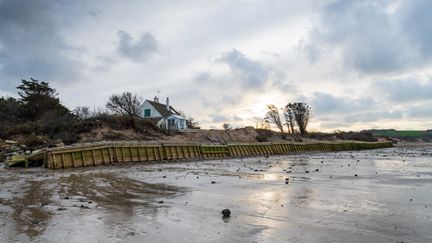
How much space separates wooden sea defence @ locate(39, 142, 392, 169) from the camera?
2492cm

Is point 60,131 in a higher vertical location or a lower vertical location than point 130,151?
higher

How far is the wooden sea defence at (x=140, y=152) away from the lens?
Answer: 2492cm

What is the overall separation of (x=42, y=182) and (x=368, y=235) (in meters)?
13.3

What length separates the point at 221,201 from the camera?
38.2 ft

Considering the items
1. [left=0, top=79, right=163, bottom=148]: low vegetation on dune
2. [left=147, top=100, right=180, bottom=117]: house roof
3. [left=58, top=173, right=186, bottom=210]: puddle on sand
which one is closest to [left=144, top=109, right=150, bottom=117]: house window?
[left=147, top=100, right=180, bottom=117]: house roof

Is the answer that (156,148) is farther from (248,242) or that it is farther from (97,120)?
(248,242)

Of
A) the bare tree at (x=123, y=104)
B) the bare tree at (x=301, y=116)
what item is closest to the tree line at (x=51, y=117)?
the bare tree at (x=123, y=104)

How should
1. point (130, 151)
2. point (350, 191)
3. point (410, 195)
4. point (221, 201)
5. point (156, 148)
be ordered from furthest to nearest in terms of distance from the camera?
1. point (156, 148)
2. point (130, 151)
3. point (350, 191)
4. point (410, 195)
5. point (221, 201)

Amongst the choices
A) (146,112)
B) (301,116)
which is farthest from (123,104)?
(301,116)

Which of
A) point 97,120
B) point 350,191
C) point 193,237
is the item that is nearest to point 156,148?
point 97,120

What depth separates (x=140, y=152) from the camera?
33.0 m

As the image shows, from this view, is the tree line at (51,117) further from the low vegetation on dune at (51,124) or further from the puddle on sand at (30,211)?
the puddle on sand at (30,211)

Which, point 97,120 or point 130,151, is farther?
point 97,120

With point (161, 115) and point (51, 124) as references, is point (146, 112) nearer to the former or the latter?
point (161, 115)
